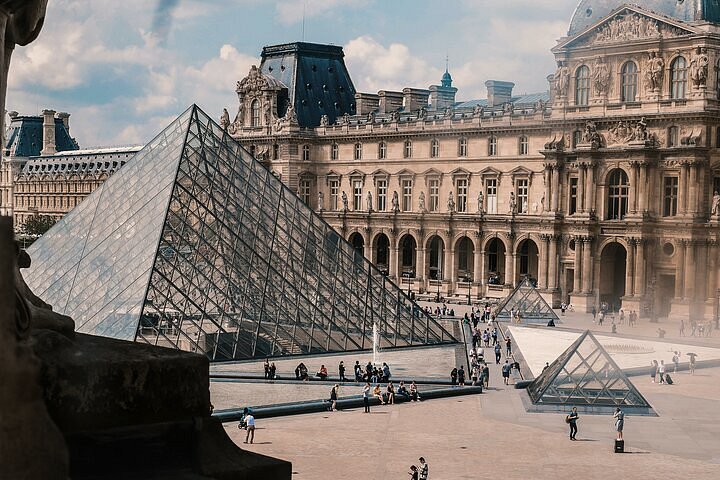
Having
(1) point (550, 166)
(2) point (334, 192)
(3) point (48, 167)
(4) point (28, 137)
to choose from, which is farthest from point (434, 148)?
(4) point (28, 137)

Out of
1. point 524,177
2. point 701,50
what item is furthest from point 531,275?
point 701,50

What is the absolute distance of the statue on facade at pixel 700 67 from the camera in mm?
51312

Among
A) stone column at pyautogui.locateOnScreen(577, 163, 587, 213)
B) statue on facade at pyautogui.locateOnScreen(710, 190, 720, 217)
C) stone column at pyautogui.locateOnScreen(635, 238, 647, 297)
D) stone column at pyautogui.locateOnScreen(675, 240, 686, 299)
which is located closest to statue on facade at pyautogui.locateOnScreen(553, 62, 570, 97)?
stone column at pyautogui.locateOnScreen(577, 163, 587, 213)

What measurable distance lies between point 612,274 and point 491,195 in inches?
382

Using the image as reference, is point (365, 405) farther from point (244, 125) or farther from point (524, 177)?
point (244, 125)

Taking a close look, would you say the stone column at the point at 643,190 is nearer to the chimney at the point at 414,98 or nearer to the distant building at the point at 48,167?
the chimney at the point at 414,98

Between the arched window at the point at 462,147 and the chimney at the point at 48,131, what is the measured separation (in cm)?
6297

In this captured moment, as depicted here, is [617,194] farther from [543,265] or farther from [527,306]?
[527,306]

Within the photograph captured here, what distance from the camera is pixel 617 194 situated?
56.0m

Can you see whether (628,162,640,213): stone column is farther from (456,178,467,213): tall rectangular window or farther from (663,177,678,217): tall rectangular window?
(456,178,467,213): tall rectangular window

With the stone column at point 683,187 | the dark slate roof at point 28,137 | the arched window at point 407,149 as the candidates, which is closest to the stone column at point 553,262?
the stone column at point 683,187

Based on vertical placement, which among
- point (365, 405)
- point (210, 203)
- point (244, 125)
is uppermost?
point (244, 125)

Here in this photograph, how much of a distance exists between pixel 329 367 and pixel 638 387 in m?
8.91

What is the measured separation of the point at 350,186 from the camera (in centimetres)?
7444
